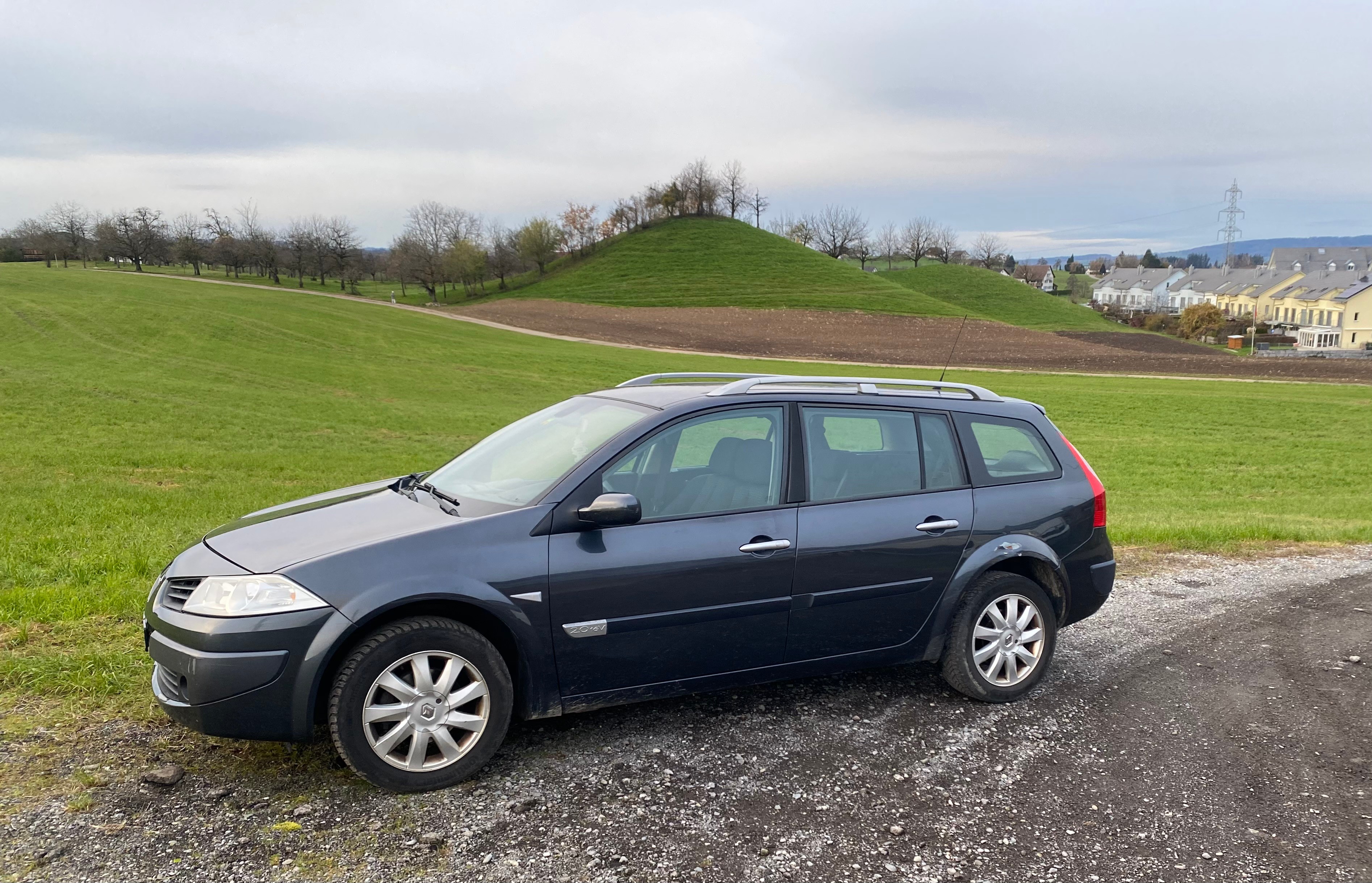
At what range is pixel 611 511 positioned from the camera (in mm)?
3680

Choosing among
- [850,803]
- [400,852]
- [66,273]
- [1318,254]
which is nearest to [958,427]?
[850,803]

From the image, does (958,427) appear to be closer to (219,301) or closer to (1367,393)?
(1367,393)

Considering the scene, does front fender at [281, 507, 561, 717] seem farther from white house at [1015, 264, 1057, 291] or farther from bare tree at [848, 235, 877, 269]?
white house at [1015, 264, 1057, 291]

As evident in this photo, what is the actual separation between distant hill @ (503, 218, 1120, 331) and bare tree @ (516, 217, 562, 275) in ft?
5.53

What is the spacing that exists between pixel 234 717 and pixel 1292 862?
155 inches

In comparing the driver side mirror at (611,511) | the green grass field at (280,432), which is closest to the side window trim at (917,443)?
the driver side mirror at (611,511)

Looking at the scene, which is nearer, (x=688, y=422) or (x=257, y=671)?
(x=257, y=671)

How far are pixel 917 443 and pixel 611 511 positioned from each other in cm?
185

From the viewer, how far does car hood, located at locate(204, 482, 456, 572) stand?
358 cm

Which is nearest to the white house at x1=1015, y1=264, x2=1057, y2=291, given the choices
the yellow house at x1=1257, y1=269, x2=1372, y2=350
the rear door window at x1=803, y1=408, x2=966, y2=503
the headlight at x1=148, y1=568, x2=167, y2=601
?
the yellow house at x1=1257, y1=269, x2=1372, y2=350

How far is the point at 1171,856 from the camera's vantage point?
3193 millimetres

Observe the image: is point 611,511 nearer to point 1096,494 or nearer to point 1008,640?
point 1008,640

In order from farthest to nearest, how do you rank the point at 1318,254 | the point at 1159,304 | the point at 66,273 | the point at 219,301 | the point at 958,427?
the point at 1159,304, the point at 1318,254, the point at 66,273, the point at 219,301, the point at 958,427

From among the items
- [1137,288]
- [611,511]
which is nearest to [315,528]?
[611,511]
